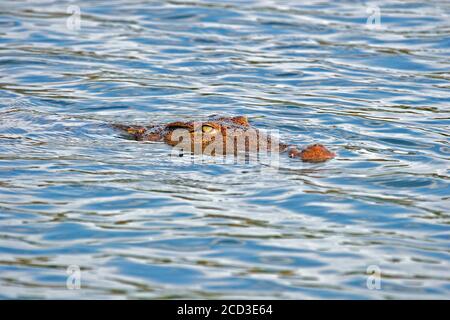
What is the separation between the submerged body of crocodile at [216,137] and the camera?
10914 millimetres

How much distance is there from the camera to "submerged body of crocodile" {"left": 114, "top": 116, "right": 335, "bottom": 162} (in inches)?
430

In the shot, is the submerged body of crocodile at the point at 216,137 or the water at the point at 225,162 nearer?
the water at the point at 225,162

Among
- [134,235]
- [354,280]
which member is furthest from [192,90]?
[354,280]

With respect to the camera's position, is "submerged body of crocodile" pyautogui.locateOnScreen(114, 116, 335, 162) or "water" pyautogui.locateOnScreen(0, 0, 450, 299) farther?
"submerged body of crocodile" pyautogui.locateOnScreen(114, 116, 335, 162)

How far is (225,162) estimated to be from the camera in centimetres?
1042

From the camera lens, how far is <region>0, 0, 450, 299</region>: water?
7.54m

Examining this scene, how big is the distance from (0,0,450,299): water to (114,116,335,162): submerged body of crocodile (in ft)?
1.21

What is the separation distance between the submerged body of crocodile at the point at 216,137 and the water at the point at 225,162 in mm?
369

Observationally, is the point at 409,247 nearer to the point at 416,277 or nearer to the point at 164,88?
the point at 416,277

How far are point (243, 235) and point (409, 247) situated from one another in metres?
1.46

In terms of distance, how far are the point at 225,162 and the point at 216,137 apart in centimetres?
77

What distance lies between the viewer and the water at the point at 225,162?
7.54m

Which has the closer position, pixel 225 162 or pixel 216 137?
pixel 225 162

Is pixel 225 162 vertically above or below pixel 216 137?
below
